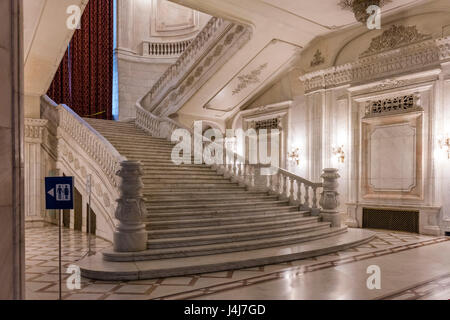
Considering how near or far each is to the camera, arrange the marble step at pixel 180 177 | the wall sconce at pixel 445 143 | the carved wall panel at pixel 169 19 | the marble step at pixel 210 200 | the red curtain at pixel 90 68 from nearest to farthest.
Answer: the marble step at pixel 210 200, the wall sconce at pixel 445 143, the marble step at pixel 180 177, the red curtain at pixel 90 68, the carved wall panel at pixel 169 19

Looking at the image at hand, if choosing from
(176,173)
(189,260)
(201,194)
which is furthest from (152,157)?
(189,260)

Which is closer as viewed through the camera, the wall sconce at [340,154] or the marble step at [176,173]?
the marble step at [176,173]

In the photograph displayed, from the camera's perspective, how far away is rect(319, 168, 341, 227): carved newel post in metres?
→ 7.90

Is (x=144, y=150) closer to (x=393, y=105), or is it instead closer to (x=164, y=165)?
(x=164, y=165)

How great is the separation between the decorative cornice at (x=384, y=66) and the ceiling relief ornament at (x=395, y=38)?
0.63ft

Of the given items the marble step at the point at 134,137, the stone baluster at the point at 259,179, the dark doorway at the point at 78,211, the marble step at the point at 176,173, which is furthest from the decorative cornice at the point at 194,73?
the dark doorway at the point at 78,211

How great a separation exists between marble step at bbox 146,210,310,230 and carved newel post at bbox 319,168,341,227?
1.92 feet

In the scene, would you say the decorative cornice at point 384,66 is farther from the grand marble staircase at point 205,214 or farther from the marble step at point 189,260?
the marble step at point 189,260

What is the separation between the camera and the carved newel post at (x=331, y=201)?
25.9ft

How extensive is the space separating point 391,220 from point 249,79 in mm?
5673

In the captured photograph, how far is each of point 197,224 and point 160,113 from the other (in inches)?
252

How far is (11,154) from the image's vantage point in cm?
256
